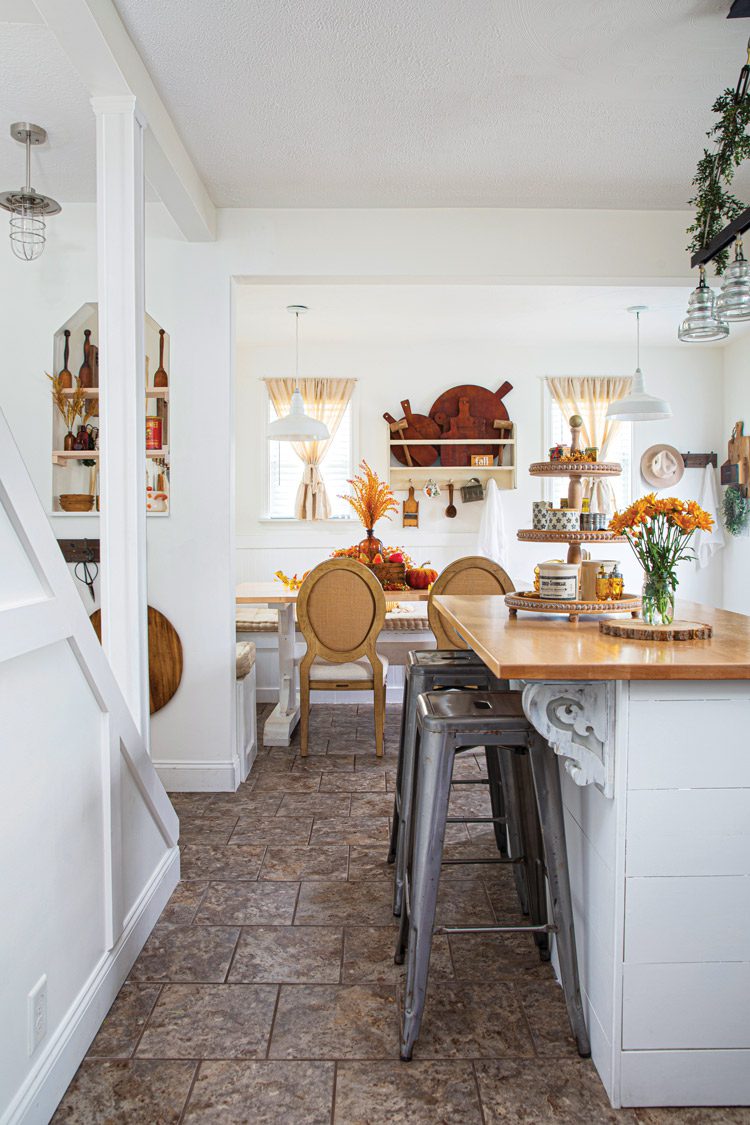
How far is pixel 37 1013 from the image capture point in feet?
4.86

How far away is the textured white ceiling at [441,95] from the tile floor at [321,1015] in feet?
8.73

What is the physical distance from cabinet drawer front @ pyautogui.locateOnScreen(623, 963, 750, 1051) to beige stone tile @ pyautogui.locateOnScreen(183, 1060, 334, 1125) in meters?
0.64

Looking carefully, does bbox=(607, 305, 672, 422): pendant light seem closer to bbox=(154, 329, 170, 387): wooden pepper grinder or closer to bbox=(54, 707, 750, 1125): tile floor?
bbox=(154, 329, 170, 387): wooden pepper grinder

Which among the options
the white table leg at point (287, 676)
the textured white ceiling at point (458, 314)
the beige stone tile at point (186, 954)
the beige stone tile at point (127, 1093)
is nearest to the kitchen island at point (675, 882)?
the beige stone tile at point (127, 1093)

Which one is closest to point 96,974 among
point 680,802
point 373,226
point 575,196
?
point 680,802

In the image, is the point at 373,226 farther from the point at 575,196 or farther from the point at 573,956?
the point at 573,956

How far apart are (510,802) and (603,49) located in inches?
92.3

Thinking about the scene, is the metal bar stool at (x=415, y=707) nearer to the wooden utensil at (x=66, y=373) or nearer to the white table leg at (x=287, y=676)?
the white table leg at (x=287, y=676)

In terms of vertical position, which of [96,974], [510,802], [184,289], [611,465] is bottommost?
[96,974]

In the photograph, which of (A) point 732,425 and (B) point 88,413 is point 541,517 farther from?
(A) point 732,425

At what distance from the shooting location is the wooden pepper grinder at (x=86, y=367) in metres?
3.55

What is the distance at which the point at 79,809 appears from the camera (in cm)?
175

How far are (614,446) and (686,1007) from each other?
5.39 metres

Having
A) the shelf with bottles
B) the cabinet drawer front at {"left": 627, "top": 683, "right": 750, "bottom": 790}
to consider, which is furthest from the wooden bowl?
the cabinet drawer front at {"left": 627, "top": 683, "right": 750, "bottom": 790}
